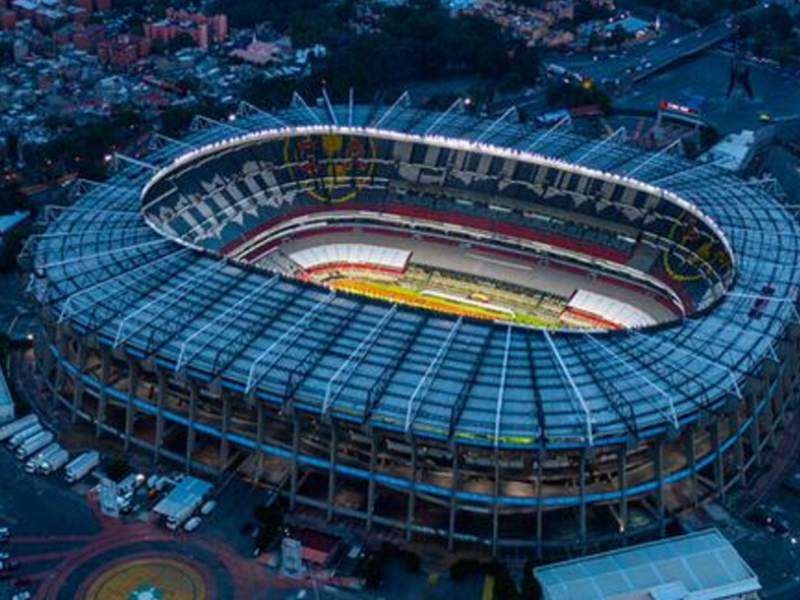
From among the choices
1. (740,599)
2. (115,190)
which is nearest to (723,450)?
(740,599)

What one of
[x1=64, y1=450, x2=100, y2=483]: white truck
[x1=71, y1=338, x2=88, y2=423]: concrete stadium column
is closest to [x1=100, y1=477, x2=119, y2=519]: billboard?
[x1=64, y1=450, x2=100, y2=483]: white truck

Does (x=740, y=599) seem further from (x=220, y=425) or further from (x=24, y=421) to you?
(x=24, y=421)

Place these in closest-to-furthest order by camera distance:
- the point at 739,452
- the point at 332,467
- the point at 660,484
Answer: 1. the point at 660,484
2. the point at 332,467
3. the point at 739,452

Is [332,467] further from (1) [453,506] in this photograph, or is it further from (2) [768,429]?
(2) [768,429]

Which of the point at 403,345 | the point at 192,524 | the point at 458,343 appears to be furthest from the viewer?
the point at 458,343

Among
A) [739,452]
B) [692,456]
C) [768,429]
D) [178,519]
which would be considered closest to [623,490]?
[692,456]

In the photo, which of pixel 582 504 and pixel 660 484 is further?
pixel 660 484

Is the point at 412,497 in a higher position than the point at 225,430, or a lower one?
higher

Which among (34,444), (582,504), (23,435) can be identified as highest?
(582,504)
